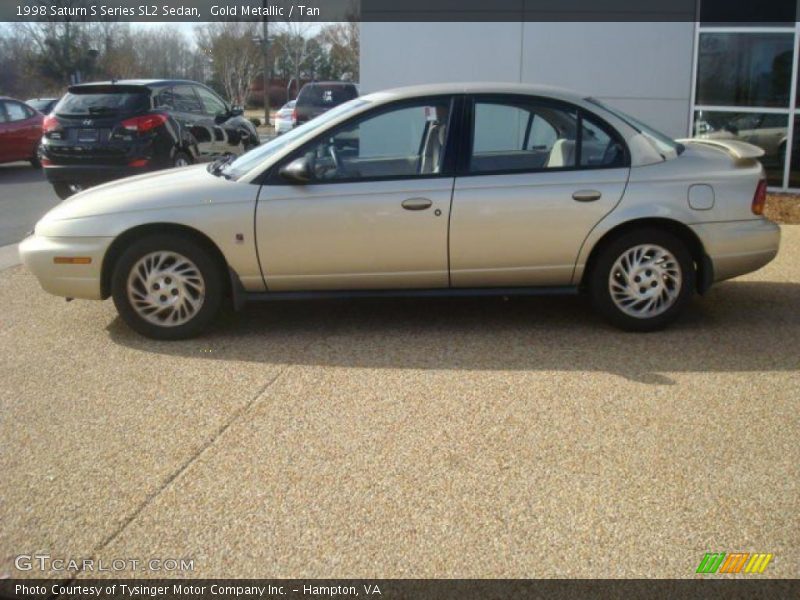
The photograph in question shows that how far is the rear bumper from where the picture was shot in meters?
11.4

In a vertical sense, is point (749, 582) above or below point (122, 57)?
below

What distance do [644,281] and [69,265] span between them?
12.3 ft

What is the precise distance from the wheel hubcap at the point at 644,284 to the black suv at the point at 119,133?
7.16m

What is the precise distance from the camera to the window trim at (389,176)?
5.86 m

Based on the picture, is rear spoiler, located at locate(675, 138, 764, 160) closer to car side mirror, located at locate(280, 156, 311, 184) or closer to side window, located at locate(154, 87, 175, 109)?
car side mirror, located at locate(280, 156, 311, 184)

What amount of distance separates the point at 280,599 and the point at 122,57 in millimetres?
A: 45102

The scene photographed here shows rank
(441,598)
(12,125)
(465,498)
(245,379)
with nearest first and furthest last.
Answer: (441,598)
(465,498)
(245,379)
(12,125)

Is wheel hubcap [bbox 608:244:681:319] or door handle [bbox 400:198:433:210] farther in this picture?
wheel hubcap [bbox 608:244:681:319]

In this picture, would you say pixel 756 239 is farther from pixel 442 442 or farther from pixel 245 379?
pixel 245 379

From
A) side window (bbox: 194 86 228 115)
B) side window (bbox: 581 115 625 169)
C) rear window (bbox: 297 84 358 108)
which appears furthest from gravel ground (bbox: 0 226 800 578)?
rear window (bbox: 297 84 358 108)

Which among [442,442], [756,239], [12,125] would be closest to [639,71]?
[756,239]

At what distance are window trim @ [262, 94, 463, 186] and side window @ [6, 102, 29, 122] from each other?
49.5 feet

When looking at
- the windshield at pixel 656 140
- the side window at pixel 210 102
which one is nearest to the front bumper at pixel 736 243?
the windshield at pixel 656 140

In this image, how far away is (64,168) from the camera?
11773 mm
